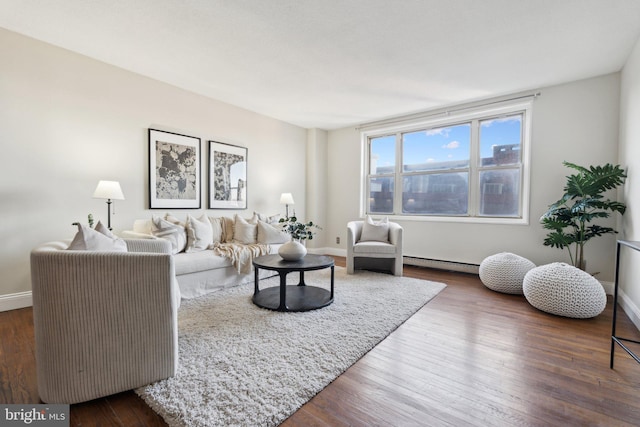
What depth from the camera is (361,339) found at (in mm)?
2035

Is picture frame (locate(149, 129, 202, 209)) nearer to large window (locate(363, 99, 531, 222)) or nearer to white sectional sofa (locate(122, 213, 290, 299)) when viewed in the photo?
white sectional sofa (locate(122, 213, 290, 299))

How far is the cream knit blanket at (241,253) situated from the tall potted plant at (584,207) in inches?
132

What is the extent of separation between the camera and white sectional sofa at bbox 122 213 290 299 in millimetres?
2883

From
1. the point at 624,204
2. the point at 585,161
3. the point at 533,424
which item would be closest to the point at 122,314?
the point at 533,424

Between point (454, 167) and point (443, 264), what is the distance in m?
1.53

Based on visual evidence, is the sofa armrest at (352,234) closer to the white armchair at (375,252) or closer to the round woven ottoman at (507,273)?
the white armchair at (375,252)

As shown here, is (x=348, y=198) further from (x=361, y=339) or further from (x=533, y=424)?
(x=533, y=424)

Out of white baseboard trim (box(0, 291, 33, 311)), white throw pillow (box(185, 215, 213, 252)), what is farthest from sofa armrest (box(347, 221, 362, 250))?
white baseboard trim (box(0, 291, 33, 311))

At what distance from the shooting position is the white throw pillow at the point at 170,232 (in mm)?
2963

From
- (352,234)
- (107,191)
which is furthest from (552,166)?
(107,191)

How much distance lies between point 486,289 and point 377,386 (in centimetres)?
252

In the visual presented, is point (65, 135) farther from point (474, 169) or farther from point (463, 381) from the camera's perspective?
point (474, 169)

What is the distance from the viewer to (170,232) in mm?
2994

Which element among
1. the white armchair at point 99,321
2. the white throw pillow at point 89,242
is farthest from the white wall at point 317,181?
the white armchair at point 99,321
